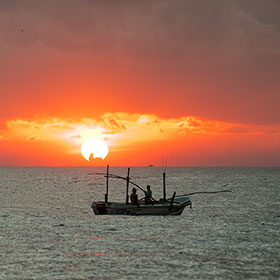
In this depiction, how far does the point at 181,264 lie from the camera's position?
A: 30078mm

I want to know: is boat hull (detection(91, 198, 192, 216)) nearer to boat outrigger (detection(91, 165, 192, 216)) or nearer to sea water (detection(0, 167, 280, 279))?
boat outrigger (detection(91, 165, 192, 216))

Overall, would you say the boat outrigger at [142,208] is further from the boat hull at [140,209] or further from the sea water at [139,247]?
the sea water at [139,247]

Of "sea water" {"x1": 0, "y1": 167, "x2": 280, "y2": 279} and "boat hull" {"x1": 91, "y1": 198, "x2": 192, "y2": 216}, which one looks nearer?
"sea water" {"x1": 0, "y1": 167, "x2": 280, "y2": 279}

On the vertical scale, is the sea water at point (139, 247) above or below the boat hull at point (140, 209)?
below

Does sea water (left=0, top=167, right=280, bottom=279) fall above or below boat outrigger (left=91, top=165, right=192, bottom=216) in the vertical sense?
below

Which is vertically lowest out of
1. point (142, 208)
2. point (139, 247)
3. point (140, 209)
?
point (139, 247)

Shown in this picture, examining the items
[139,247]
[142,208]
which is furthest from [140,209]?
[139,247]

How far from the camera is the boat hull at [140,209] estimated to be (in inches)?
2077

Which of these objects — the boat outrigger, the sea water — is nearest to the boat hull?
the boat outrigger

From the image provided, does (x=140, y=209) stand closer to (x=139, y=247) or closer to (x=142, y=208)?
(x=142, y=208)

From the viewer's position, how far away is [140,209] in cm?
5253

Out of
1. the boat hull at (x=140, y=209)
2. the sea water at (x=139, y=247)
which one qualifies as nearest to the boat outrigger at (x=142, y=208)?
the boat hull at (x=140, y=209)

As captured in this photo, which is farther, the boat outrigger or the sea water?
the boat outrigger

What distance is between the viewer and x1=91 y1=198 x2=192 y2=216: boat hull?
173ft
